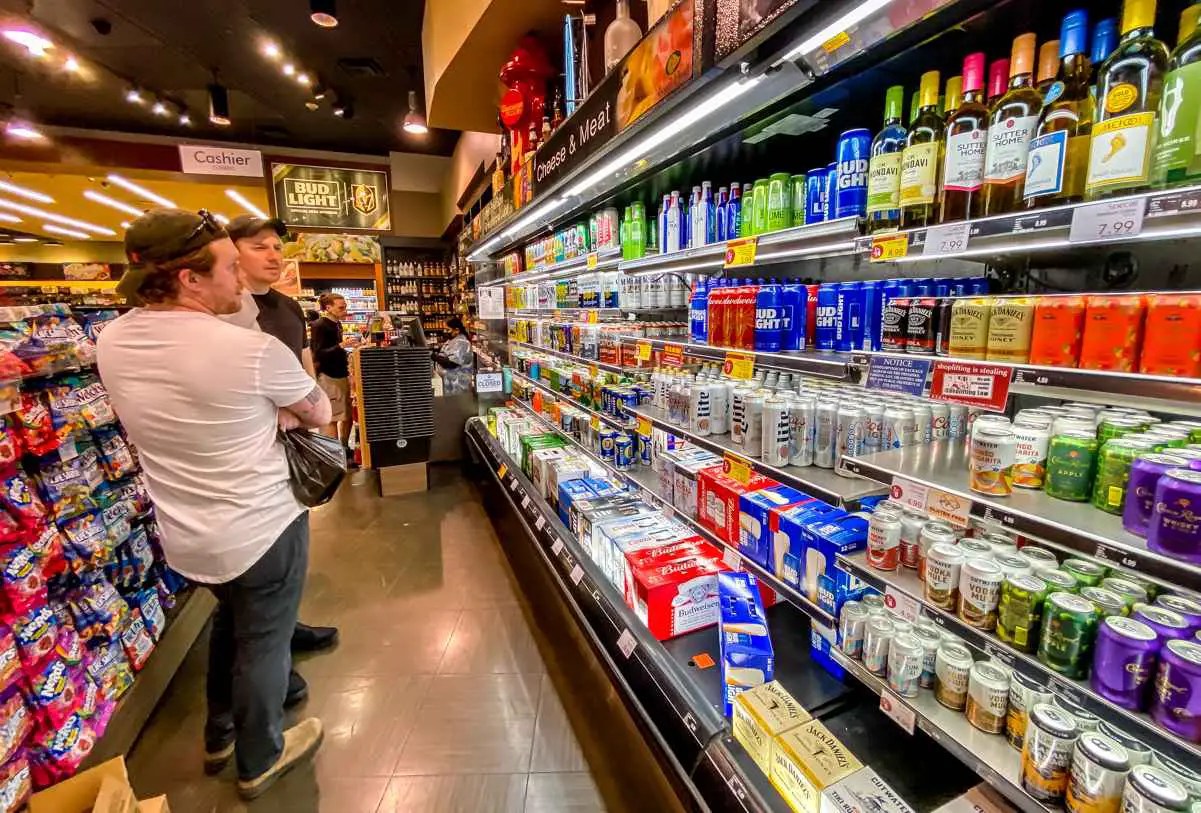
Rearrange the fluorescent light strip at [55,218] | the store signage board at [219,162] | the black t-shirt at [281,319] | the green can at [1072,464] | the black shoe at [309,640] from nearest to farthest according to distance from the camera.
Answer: the green can at [1072,464] < the black t-shirt at [281,319] < the black shoe at [309,640] < the store signage board at [219,162] < the fluorescent light strip at [55,218]

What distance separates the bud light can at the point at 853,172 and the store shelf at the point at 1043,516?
68 cm

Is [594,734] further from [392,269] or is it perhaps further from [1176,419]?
[392,269]

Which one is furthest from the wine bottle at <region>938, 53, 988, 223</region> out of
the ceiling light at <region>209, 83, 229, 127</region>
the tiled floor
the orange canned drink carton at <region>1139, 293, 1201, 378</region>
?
the ceiling light at <region>209, 83, 229, 127</region>

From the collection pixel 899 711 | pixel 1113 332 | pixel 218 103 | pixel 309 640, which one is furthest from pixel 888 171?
pixel 218 103

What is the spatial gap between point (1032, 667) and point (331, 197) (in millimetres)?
11524

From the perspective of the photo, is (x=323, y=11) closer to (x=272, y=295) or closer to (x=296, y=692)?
(x=272, y=295)

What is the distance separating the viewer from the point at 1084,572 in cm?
110

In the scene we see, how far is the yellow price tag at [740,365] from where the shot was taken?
1.67m

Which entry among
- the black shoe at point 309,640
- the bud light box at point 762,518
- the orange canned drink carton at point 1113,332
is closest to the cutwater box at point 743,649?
the bud light box at point 762,518

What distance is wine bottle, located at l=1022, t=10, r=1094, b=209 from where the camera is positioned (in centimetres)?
96

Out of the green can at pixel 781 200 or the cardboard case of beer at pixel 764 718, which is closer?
the cardboard case of beer at pixel 764 718

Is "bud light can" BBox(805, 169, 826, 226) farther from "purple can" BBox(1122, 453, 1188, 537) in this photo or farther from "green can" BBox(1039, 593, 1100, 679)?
"green can" BBox(1039, 593, 1100, 679)

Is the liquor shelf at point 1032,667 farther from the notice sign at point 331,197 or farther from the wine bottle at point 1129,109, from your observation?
the notice sign at point 331,197

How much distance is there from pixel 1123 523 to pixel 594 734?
2022 mm
